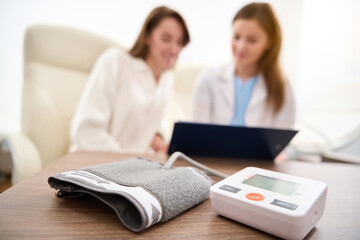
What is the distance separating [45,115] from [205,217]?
3.21 feet

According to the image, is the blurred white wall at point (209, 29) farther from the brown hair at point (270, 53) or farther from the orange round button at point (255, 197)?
the orange round button at point (255, 197)

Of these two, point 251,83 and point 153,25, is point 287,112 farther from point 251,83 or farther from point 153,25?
point 153,25

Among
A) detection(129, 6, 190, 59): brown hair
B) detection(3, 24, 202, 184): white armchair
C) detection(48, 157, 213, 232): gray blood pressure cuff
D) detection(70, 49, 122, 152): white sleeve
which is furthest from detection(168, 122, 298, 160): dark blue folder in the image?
detection(129, 6, 190, 59): brown hair

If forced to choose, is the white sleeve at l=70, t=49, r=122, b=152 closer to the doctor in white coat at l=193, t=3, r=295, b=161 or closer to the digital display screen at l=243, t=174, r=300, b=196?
the doctor in white coat at l=193, t=3, r=295, b=161

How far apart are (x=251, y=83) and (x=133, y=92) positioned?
616mm

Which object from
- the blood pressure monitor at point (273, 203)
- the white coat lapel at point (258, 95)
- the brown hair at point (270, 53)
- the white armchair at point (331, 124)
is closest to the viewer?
the blood pressure monitor at point (273, 203)

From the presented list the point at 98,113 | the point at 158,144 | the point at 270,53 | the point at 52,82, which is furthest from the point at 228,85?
the point at 52,82

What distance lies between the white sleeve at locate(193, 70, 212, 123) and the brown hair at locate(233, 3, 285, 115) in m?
0.29

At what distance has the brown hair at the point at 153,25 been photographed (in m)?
1.08

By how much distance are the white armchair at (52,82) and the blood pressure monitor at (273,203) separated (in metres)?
0.74

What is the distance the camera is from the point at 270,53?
46.0 inches

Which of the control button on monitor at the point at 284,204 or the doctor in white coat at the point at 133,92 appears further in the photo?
the doctor in white coat at the point at 133,92

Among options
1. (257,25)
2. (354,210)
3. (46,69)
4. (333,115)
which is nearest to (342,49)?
(333,115)

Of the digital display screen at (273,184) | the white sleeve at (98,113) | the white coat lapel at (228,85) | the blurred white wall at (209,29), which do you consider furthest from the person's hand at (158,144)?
the digital display screen at (273,184)
